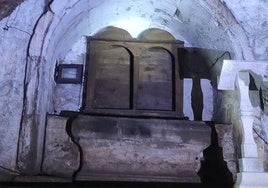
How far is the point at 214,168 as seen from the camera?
365 cm

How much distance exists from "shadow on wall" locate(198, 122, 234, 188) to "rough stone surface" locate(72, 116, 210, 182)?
85 mm

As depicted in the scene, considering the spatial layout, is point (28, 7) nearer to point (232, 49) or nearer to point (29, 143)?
point (29, 143)

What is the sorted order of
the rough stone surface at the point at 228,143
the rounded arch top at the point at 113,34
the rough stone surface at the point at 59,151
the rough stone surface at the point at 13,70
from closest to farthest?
the rough stone surface at the point at 13,70 → the rough stone surface at the point at 59,151 → the rough stone surface at the point at 228,143 → the rounded arch top at the point at 113,34

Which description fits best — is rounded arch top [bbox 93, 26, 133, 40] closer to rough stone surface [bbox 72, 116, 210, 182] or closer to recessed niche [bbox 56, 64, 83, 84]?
recessed niche [bbox 56, 64, 83, 84]

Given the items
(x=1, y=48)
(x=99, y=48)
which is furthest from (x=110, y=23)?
(x=1, y=48)

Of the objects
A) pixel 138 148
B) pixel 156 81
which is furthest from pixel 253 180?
pixel 156 81

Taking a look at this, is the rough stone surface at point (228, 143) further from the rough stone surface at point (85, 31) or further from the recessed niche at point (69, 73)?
the recessed niche at point (69, 73)

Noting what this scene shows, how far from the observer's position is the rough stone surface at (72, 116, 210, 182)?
11.0 feet

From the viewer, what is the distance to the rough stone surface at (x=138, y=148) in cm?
336

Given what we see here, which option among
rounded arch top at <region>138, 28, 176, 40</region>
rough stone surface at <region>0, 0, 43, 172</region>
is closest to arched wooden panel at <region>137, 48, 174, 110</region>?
rounded arch top at <region>138, 28, 176, 40</region>

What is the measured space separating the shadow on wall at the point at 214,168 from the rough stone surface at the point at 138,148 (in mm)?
85

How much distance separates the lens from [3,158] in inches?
116

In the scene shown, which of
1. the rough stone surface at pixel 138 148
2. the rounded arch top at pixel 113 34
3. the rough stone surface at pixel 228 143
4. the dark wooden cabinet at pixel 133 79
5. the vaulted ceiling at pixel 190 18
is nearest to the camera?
the rough stone surface at pixel 138 148

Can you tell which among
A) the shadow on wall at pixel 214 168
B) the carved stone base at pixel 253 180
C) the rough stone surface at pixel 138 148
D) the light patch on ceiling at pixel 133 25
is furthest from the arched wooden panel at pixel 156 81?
the carved stone base at pixel 253 180
